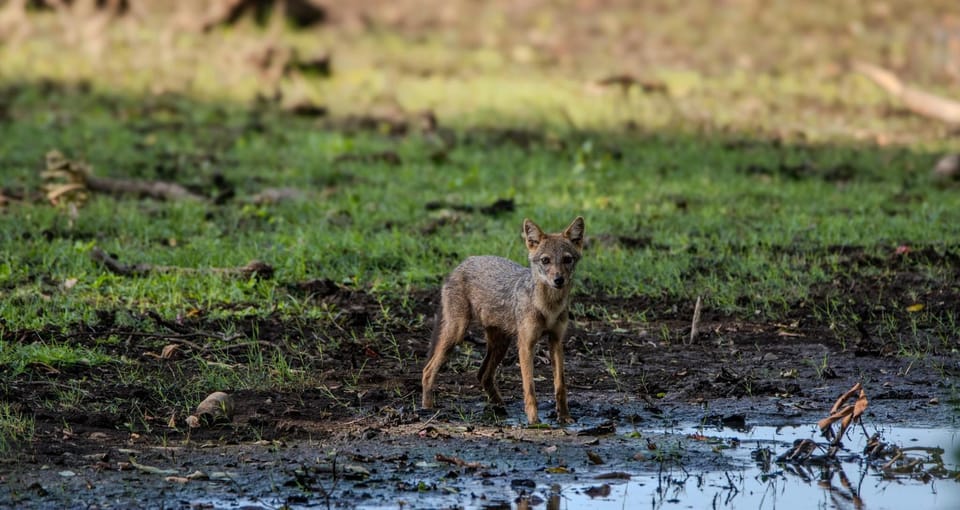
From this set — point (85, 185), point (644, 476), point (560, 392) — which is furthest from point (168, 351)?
point (85, 185)

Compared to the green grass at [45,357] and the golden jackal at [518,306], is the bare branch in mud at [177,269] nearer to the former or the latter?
the green grass at [45,357]

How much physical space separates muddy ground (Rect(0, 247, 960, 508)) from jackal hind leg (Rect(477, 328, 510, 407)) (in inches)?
4.6

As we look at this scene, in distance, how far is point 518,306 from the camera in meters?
7.27

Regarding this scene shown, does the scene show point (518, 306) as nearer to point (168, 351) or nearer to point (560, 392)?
point (560, 392)

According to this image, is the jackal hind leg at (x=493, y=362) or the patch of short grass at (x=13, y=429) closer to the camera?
the patch of short grass at (x=13, y=429)

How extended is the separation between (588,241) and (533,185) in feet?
7.81

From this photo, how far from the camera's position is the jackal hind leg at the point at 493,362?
7.50 metres

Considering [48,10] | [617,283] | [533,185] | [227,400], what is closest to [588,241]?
[617,283]

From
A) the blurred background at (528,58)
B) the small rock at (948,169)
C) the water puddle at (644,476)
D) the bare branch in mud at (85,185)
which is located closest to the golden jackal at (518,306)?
the water puddle at (644,476)

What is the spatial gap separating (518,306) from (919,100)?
460 inches

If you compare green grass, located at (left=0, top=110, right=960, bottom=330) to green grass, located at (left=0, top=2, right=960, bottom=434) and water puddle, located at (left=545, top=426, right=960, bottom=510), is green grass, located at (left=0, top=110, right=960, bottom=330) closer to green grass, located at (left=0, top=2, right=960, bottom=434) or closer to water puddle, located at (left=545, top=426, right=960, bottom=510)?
green grass, located at (left=0, top=2, right=960, bottom=434)

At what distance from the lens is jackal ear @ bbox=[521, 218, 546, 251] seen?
7.34 m

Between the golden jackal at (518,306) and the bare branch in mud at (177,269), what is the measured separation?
2.21 metres

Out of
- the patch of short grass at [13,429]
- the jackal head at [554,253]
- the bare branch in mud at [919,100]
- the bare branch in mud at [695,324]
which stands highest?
the bare branch in mud at [919,100]
